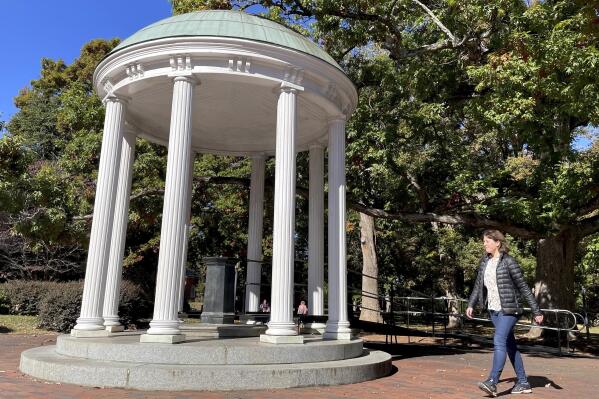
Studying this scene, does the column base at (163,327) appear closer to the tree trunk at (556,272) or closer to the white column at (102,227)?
the white column at (102,227)

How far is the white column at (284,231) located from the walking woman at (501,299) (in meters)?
3.07

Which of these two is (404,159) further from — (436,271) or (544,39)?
(436,271)

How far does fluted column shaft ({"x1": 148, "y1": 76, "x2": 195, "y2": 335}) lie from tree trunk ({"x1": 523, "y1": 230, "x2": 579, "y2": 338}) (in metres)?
12.8

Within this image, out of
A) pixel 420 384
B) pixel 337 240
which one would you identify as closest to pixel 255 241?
pixel 337 240

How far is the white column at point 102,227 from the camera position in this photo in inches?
342

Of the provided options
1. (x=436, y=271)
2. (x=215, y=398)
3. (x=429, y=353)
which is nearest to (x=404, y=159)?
(x=429, y=353)

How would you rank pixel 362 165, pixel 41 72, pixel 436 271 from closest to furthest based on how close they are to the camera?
pixel 362 165 → pixel 436 271 → pixel 41 72

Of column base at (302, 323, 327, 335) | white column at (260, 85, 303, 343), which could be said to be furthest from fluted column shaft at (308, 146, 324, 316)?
white column at (260, 85, 303, 343)

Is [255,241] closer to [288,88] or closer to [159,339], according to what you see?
[288,88]

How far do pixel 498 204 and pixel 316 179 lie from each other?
530 centimetres

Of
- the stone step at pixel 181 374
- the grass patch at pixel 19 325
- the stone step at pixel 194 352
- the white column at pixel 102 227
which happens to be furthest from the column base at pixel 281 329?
the grass patch at pixel 19 325

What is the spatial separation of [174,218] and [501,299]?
16.6ft

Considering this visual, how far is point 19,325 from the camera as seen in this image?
58.4ft

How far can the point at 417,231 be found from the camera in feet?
103
